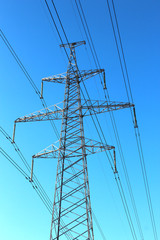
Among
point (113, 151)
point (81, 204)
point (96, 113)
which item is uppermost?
point (96, 113)

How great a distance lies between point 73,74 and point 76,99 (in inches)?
87.5

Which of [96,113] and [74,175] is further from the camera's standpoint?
[96,113]

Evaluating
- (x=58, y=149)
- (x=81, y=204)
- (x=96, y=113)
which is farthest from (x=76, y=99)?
(x=81, y=204)

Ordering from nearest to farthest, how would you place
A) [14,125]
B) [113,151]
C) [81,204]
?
[81,204] → [113,151] → [14,125]

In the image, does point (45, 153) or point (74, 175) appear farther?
point (45, 153)

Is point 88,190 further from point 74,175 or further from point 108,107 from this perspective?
point 108,107

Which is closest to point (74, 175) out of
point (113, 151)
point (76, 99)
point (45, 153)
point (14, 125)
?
point (45, 153)

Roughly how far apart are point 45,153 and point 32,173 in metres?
1.62

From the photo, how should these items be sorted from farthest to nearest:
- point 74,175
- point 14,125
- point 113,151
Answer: point 14,125, point 113,151, point 74,175

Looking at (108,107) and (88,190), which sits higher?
(108,107)

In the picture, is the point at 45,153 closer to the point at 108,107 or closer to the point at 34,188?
the point at 34,188

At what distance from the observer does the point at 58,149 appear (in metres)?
15.4

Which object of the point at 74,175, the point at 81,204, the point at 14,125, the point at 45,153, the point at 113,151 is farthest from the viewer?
the point at 14,125

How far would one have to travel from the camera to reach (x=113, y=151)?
17031 millimetres
